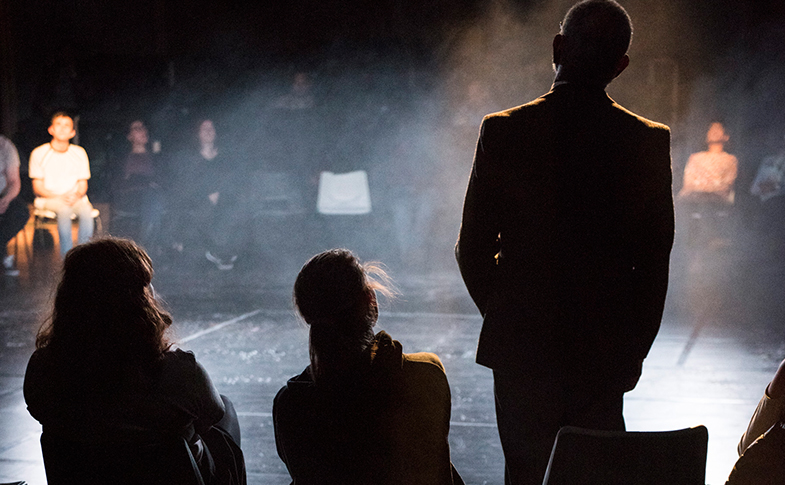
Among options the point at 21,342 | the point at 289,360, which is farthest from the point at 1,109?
the point at 289,360

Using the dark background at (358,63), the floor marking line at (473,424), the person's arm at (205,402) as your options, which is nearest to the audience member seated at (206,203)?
the dark background at (358,63)

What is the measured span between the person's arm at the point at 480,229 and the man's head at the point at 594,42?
6.8 inches

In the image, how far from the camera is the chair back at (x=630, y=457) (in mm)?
945

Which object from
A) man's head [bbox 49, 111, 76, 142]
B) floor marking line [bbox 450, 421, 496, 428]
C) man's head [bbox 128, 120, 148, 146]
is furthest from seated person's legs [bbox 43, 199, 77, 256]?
floor marking line [bbox 450, 421, 496, 428]

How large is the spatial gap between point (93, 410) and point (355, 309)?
454mm

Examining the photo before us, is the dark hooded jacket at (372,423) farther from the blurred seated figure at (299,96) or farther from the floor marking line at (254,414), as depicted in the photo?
the blurred seated figure at (299,96)

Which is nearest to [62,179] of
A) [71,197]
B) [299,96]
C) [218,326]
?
[71,197]

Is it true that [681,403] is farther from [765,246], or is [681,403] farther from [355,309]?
[765,246]

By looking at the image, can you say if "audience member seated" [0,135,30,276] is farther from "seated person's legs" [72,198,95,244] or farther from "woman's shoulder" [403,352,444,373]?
"woman's shoulder" [403,352,444,373]

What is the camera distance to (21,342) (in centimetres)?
352

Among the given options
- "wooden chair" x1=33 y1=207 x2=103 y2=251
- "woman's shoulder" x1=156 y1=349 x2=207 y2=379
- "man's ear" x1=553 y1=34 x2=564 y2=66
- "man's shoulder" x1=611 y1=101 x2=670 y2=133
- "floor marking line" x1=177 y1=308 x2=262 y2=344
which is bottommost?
"floor marking line" x1=177 y1=308 x2=262 y2=344

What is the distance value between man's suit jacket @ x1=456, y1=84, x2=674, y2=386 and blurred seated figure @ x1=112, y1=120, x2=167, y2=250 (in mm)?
5653

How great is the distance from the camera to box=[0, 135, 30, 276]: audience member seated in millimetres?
5109

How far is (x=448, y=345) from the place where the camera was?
11.4 ft
